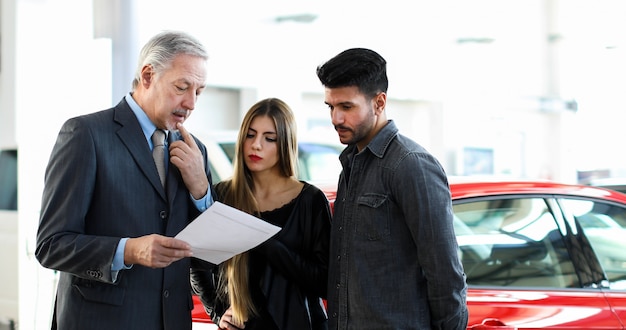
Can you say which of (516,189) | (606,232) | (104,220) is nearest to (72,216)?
(104,220)

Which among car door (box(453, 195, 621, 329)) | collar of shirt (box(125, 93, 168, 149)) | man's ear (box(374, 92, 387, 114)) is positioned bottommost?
car door (box(453, 195, 621, 329))

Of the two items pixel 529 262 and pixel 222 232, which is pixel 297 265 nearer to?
pixel 222 232

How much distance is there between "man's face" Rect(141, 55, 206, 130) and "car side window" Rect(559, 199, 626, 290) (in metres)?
1.70

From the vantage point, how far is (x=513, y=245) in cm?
334

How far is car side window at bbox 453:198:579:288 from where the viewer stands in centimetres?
322

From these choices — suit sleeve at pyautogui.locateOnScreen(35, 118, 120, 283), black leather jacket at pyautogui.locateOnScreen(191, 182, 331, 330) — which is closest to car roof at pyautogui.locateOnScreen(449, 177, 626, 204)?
black leather jacket at pyautogui.locateOnScreen(191, 182, 331, 330)

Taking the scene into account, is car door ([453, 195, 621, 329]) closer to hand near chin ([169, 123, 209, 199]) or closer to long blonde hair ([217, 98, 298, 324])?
long blonde hair ([217, 98, 298, 324])

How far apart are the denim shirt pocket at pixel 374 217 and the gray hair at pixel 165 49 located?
63cm

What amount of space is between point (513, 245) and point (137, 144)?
173 cm

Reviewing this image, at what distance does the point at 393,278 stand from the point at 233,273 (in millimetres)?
573

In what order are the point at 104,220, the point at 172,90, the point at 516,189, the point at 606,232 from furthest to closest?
the point at 606,232
the point at 516,189
the point at 172,90
the point at 104,220

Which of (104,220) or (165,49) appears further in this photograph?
(165,49)

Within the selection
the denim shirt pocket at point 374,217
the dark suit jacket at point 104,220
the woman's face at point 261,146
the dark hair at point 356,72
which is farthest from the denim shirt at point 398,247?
the dark suit jacket at point 104,220

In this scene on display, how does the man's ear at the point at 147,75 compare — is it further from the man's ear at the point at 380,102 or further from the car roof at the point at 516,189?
the car roof at the point at 516,189
